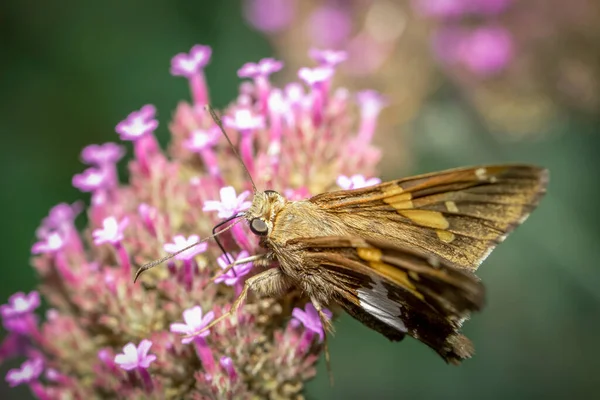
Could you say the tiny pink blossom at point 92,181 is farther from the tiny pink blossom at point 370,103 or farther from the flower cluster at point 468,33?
the flower cluster at point 468,33

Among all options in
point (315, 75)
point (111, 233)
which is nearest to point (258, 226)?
point (111, 233)

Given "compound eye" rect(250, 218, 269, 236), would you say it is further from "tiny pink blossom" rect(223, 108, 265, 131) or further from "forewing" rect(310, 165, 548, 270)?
"tiny pink blossom" rect(223, 108, 265, 131)

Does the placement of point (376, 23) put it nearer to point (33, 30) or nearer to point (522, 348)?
point (522, 348)

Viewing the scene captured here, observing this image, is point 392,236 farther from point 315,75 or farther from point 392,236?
point 315,75

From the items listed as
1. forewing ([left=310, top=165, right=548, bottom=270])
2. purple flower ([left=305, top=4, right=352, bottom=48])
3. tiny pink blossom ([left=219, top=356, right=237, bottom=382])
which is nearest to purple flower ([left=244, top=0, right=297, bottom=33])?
purple flower ([left=305, top=4, right=352, bottom=48])

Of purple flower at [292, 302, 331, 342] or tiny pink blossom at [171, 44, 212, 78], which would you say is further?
tiny pink blossom at [171, 44, 212, 78]

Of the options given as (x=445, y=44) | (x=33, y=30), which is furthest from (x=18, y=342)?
(x=33, y=30)

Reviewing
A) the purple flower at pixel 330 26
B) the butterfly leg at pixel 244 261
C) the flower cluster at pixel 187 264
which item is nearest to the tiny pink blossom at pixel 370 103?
the flower cluster at pixel 187 264
